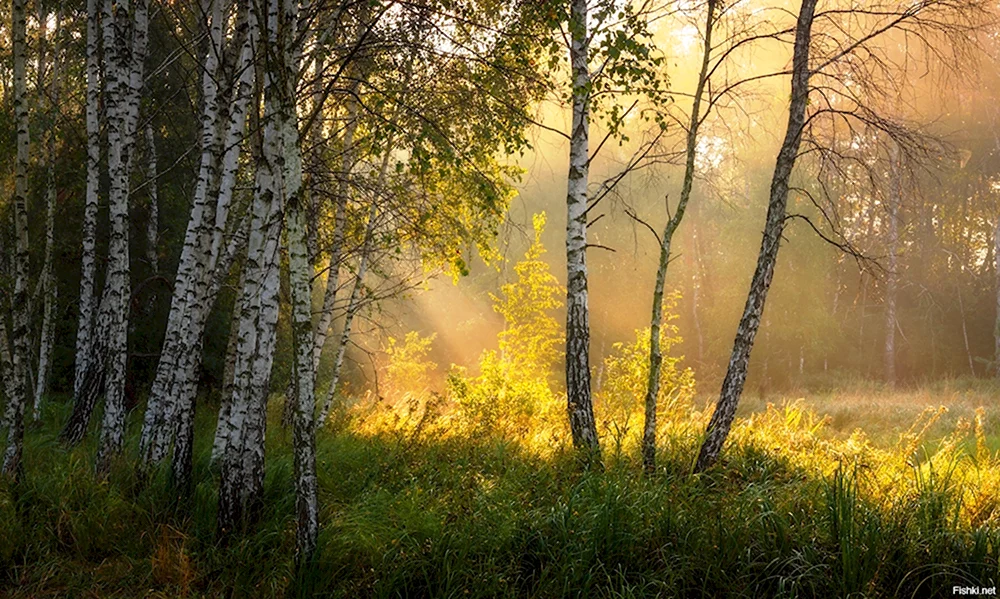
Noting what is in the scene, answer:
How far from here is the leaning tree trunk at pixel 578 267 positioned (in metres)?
6.52

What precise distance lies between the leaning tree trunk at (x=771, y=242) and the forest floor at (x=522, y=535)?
1.47 feet

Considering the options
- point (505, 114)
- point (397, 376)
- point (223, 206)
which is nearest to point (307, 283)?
point (223, 206)

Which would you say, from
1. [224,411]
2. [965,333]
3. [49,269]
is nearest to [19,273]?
[224,411]

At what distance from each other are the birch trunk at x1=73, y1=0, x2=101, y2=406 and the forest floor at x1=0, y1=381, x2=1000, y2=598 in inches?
95.9

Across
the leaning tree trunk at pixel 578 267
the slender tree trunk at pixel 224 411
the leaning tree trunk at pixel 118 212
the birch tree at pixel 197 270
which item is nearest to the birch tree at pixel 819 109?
the leaning tree trunk at pixel 578 267

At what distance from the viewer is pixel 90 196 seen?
6555mm

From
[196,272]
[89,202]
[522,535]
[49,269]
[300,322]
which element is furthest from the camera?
[49,269]

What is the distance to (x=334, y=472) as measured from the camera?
6.02 metres

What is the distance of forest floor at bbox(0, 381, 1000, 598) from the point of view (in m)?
3.80

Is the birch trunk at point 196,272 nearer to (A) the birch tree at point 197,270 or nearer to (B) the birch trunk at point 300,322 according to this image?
(A) the birch tree at point 197,270

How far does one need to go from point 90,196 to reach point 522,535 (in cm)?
550

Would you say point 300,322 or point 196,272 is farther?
point 196,272

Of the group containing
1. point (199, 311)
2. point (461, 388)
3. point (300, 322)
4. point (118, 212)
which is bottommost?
point (461, 388)

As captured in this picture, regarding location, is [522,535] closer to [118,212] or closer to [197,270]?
[197,270]
